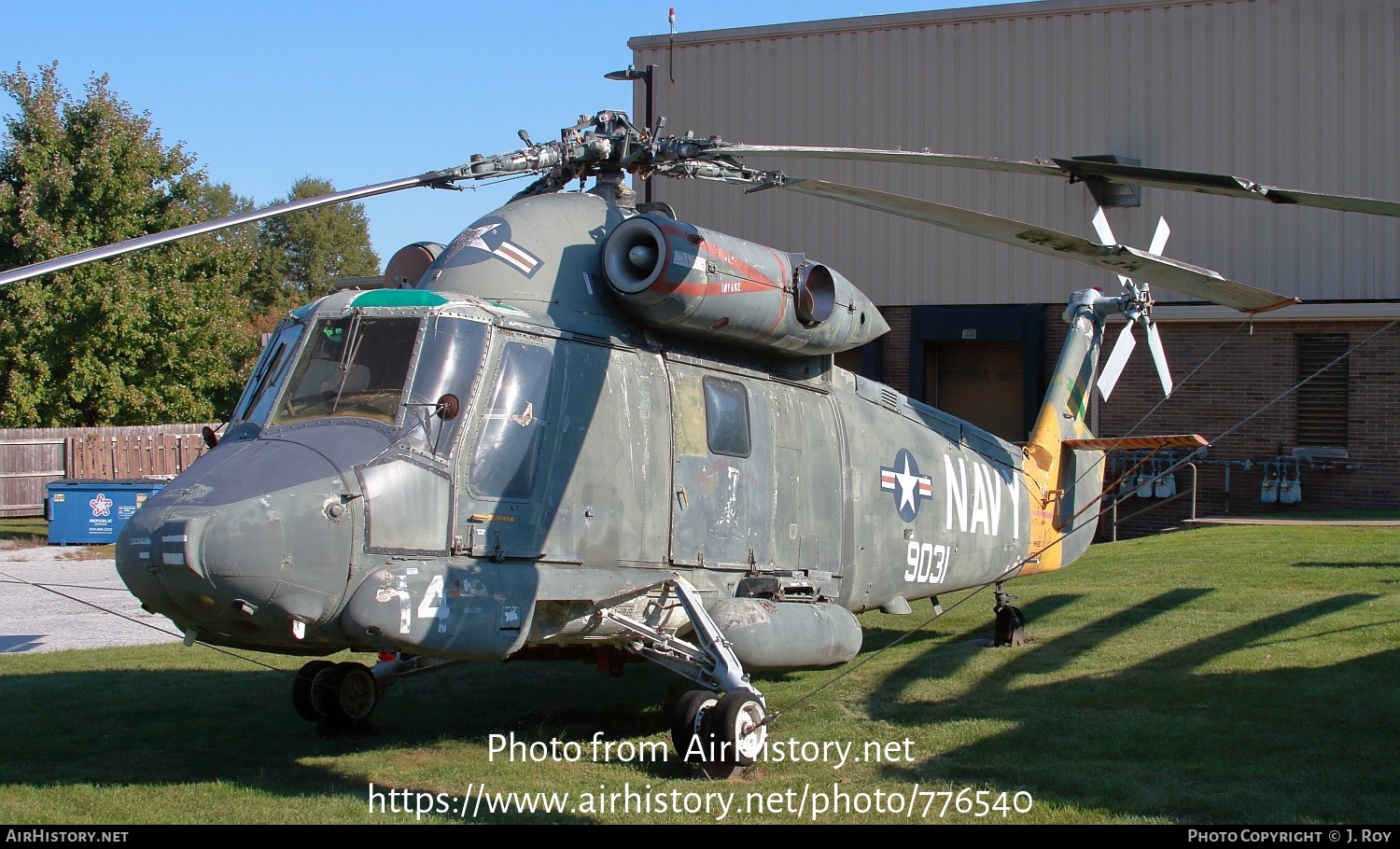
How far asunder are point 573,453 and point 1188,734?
433 cm

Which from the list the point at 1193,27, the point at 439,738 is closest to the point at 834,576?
the point at 439,738

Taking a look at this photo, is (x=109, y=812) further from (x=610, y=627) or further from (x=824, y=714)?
(x=824, y=714)

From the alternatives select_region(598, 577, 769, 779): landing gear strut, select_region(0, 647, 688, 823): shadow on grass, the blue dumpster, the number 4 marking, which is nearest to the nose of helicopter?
the number 4 marking

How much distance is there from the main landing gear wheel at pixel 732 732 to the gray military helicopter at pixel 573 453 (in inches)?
0.6

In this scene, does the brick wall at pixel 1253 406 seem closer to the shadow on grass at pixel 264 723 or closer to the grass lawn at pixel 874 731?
the grass lawn at pixel 874 731

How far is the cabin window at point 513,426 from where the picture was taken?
698 cm

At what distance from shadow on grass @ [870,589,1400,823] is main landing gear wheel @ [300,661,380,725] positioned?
376 centimetres

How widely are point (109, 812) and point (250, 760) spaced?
146cm

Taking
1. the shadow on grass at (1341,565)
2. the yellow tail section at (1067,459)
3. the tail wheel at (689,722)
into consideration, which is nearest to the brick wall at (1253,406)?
the shadow on grass at (1341,565)

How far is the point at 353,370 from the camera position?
273 inches

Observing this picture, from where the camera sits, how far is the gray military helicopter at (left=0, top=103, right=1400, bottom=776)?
625 centimetres

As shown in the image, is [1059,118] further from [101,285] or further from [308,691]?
[101,285]

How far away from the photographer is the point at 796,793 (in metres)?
6.87

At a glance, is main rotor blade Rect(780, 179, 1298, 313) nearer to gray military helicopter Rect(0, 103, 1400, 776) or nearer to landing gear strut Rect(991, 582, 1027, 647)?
gray military helicopter Rect(0, 103, 1400, 776)
